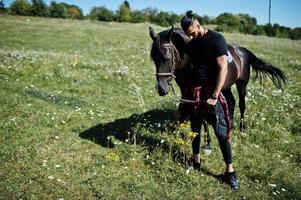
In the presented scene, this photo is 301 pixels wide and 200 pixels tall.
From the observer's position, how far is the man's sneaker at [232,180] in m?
6.38

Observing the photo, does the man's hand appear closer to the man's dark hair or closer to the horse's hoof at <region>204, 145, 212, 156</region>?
the man's dark hair

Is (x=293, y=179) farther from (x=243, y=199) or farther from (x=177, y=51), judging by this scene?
(x=177, y=51)

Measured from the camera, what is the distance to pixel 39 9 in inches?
2825

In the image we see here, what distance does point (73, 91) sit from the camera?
1260 centimetres

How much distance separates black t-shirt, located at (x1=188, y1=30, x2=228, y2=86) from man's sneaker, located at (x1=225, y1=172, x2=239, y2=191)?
1.88m

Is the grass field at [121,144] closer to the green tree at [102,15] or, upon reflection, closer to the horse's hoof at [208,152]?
the horse's hoof at [208,152]

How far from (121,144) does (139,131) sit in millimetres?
854

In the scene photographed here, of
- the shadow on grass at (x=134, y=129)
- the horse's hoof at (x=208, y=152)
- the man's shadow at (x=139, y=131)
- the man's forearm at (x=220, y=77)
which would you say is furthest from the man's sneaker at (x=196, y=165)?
the man's forearm at (x=220, y=77)

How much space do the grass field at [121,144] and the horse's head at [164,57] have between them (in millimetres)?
989

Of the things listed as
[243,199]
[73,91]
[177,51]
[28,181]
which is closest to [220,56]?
[177,51]

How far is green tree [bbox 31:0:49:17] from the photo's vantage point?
71.6 metres

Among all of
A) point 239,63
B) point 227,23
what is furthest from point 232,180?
point 227,23

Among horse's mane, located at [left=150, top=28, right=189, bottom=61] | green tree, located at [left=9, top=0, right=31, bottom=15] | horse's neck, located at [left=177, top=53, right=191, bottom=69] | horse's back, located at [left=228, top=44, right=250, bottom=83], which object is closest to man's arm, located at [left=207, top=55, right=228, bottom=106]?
horse's mane, located at [left=150, top=28, right=189, bottom=61]

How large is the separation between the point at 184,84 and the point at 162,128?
1685 millimetres
